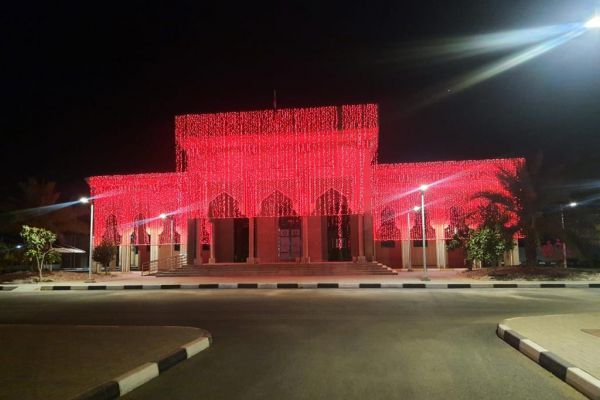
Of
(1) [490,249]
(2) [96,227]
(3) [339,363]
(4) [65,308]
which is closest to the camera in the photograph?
(3) [339,363]

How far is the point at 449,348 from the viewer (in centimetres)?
752

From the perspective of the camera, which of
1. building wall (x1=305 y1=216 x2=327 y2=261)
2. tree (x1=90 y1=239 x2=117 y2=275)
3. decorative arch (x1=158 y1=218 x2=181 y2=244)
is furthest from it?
building wall (x1=305 y1=216 x2=327 y2=261)

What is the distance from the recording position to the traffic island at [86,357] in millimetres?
5223

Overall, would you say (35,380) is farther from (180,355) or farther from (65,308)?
(65,308)

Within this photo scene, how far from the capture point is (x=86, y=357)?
260 inches

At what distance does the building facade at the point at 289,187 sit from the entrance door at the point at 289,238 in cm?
45

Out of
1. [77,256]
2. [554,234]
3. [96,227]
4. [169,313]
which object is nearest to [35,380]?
[169,313]

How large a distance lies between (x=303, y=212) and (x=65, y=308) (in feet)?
53.6

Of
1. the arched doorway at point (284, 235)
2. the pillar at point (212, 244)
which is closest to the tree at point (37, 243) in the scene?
the pillar at point (212, 244)

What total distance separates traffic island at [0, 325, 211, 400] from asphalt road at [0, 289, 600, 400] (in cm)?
27

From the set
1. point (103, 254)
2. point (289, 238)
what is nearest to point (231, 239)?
point (289, 238)

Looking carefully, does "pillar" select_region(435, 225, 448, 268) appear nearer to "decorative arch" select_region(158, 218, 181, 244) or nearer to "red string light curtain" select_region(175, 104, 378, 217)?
"red string light curtain" select_region(175, 104, 378, 217)

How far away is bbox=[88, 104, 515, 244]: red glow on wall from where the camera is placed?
28.4 meters

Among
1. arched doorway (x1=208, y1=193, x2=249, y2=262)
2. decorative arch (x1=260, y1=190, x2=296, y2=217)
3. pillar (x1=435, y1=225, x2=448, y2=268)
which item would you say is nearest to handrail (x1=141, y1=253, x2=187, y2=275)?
arched doorway (x1=208, y1=193, x2=249, y2=262)
